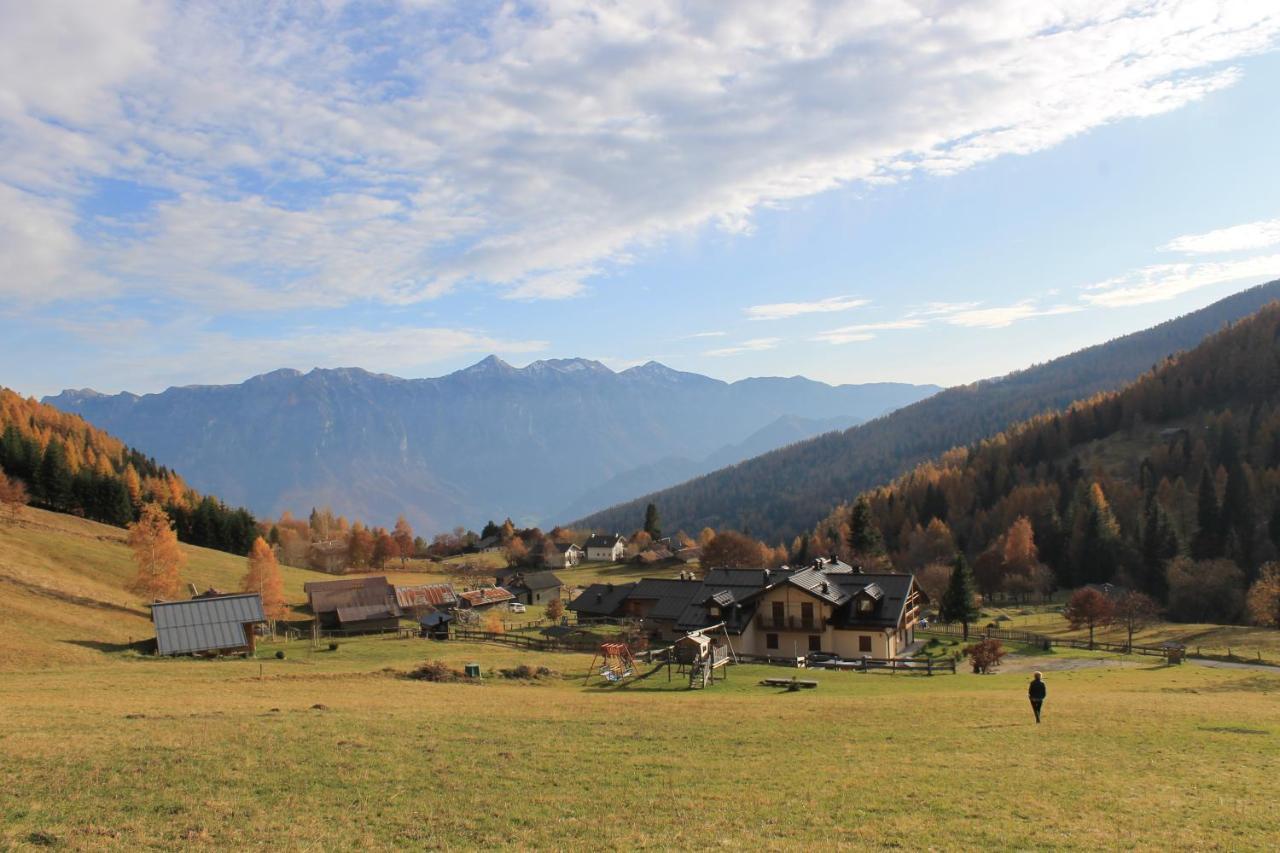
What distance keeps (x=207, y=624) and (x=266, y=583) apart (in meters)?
22.4

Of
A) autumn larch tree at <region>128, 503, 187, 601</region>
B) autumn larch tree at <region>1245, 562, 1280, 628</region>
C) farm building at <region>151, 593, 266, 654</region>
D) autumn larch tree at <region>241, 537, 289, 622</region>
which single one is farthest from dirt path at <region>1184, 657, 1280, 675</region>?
autumn larch tree at <region>128, 503, 187, 601</region>

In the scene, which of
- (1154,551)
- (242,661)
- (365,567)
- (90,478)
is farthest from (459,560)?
(1154,551)

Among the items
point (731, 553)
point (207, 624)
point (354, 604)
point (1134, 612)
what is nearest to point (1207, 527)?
point (1134, 612)

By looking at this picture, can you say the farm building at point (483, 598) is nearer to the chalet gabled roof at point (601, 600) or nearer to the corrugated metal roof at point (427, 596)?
the corrugated metal roof at point (427, 596)

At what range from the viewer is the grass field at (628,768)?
14.6 m

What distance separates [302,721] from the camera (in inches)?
982

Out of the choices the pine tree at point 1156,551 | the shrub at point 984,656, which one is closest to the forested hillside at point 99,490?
the shrub at point 984,656

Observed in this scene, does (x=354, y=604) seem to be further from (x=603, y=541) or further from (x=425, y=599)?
(x=603, y=541)

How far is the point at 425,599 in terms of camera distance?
9100 cm

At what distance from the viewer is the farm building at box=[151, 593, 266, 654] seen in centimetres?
5375

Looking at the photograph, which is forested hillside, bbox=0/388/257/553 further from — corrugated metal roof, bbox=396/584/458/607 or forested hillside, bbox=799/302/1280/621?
forested hillside, bbox=799/302/1280/621

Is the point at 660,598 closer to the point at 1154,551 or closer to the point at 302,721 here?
the point at 302,721

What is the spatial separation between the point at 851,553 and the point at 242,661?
297 feet

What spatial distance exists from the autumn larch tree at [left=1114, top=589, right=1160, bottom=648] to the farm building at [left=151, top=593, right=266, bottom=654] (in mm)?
75856
